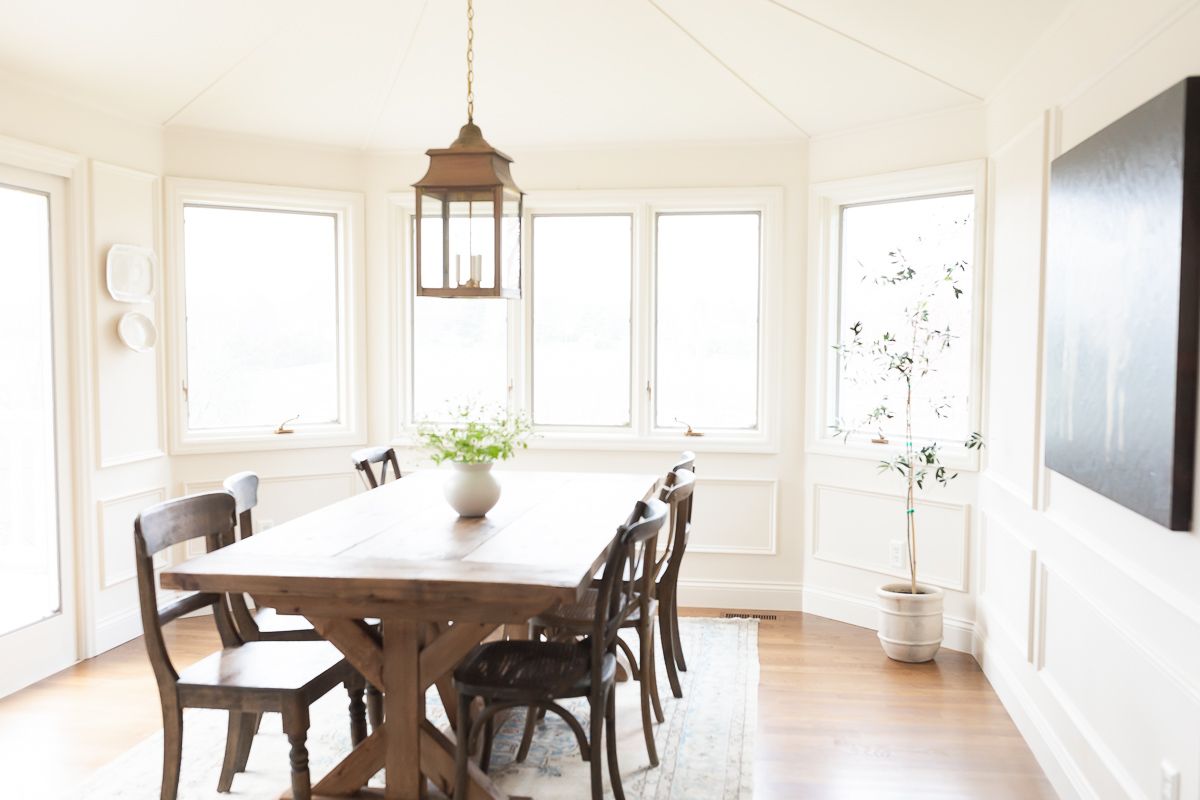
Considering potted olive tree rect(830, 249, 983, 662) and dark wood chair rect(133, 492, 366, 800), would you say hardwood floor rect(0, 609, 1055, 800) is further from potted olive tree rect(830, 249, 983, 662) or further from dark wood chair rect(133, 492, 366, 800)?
dark wood chair rect(133, 492, 366, 800)

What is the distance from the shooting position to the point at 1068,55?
326cm

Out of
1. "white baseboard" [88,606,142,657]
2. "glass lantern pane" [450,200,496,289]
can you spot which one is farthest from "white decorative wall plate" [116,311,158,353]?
"glass lantern pane" [450,200,496,289]

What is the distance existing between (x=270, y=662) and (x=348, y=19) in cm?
265

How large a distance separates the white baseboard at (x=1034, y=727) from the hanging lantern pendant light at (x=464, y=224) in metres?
2.25

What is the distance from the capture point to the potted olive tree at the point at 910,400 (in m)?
4.36

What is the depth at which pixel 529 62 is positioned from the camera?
4473 mm

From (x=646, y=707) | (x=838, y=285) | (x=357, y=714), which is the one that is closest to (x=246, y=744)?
(x=357, y=714)

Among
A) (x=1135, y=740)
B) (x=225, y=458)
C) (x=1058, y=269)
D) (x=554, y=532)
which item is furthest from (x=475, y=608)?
(x=225, y=458)

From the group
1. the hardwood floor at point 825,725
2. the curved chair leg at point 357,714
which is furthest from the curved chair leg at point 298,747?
the hardwood floor at point 825,725

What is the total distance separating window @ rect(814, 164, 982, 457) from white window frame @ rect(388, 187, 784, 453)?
26 centimetres

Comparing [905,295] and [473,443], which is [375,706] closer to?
[473,443]

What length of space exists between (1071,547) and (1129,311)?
912 millimetres

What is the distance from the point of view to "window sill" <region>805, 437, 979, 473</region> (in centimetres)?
450

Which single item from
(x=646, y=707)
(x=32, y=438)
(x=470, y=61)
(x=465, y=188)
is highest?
(x=470, y=61)
